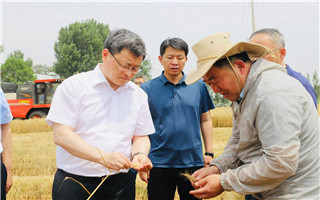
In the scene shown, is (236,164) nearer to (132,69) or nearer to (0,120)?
(132,69)

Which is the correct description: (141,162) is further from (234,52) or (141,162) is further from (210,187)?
(234,52)

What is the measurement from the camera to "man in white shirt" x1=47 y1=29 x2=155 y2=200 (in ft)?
7.65

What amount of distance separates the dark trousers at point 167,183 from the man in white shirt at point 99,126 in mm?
1087

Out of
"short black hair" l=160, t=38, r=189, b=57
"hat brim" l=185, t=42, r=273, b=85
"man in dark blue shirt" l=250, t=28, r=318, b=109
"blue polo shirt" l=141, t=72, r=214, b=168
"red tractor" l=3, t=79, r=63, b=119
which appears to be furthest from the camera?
"red tractor" l=3, t=79, r=63, b=119

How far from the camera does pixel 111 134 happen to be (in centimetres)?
249

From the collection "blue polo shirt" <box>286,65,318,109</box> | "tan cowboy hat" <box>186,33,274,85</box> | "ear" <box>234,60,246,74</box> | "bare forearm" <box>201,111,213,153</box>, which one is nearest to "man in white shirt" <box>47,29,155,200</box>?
"tan cowboy hat" <box>186,33,274,85</box>

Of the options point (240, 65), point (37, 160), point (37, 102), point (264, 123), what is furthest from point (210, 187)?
point (37, 102)

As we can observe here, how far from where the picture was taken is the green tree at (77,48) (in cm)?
4947

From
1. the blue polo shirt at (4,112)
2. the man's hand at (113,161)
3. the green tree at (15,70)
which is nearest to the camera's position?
the man's hand at (113,161)

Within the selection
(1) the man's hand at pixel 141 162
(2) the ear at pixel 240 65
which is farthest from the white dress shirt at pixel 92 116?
(2) the ear at pixel 240 65

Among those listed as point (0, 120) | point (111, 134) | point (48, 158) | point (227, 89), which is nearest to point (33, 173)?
point (48, 158)

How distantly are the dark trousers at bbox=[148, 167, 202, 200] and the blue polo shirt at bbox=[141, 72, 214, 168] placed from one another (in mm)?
68

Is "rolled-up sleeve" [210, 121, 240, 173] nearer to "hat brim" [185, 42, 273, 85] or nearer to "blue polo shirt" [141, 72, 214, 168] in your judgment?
"hat brim" [185, 42, 273, 85]

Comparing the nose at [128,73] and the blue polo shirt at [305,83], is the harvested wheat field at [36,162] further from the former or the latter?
the nose at [128,73]
